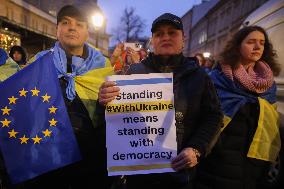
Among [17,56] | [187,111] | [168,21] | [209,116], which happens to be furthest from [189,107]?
[17,56]

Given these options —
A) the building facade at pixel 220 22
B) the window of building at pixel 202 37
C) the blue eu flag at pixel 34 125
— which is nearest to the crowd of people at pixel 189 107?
the blue eu flag at pixel 34 125

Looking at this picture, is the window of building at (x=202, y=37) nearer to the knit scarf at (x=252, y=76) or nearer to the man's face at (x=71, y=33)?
the knit scarf at (x=252, y=76)

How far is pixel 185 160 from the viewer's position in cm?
222

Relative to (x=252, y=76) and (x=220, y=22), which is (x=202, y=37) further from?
(x=252, y=76)

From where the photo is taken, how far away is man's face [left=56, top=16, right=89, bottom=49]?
294cm

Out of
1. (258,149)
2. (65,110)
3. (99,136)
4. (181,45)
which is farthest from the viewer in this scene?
(258,149)

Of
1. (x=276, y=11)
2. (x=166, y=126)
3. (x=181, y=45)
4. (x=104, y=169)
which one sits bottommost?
(x=104, y=169)

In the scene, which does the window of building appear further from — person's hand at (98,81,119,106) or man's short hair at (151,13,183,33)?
person's hand at (98,81,119,106)

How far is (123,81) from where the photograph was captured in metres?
2.36

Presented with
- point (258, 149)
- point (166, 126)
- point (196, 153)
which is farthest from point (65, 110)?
point (258, 149)

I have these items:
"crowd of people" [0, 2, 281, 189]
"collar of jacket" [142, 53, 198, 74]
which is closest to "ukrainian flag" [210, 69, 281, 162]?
"crowd of people" [0, 2, 281, 189]

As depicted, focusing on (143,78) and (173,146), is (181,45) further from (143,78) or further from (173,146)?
(173,146)

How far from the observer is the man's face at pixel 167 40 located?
2.46m

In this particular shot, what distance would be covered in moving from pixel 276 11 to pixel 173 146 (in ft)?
12.0
